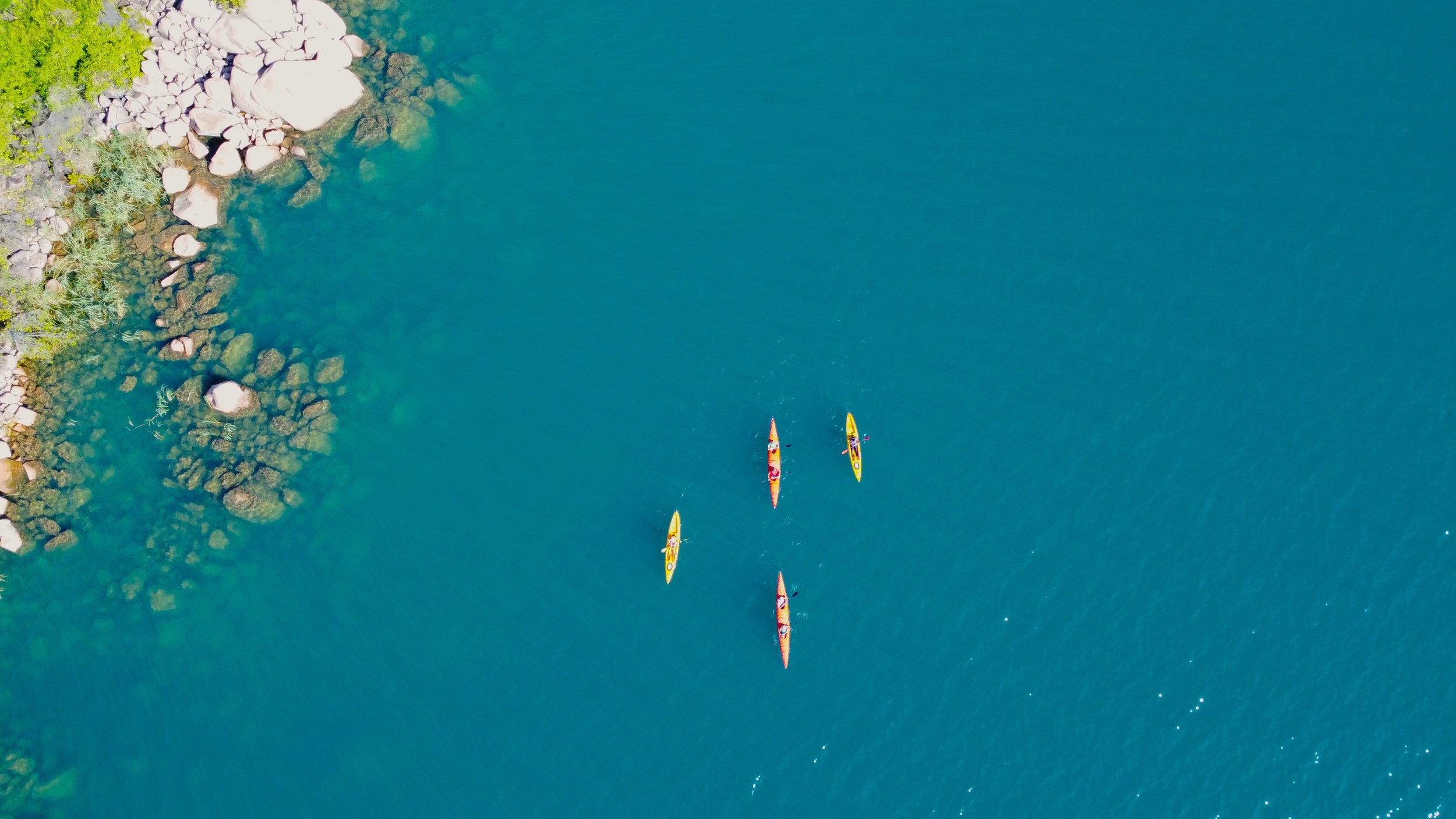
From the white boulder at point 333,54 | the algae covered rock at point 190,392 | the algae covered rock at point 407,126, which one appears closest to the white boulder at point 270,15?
the white boulder at point 333,54

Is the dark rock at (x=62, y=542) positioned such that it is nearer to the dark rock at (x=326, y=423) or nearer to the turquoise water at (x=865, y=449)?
the turquoise water at (x=865, y=449)

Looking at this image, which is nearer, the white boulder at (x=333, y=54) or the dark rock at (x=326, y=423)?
the dark rock at (x=326, y=423)

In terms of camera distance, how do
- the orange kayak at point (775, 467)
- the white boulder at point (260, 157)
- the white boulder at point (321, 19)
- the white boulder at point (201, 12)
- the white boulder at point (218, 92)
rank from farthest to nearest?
the white boulder at point (260, 157) → the white boulder at point (321, 19) → the white boulder at point (218, 92) → the white boulder at point (201, 12) → the orange kayak at point (775, 467)

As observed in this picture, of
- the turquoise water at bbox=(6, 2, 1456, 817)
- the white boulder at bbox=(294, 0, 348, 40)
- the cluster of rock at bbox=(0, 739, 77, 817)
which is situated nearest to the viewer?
the turquoise water at bbox=(6, 2, 1456, 817)

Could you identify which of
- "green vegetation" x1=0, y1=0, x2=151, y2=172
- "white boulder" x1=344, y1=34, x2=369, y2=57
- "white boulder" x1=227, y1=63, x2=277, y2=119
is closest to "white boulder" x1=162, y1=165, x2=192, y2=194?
"white boulder" x1=227, y1=63, x2=277, y2=119

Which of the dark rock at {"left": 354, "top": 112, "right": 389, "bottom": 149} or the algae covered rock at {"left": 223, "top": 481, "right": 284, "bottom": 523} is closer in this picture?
the algae covered rock at {"left": 223, "top": 481, "right": 284, "bottom": 523}

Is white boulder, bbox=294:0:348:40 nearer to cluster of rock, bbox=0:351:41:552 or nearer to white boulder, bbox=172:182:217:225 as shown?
white boulder, bbox=172:182:217:225

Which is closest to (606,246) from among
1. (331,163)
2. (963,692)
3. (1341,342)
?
(331,163)
